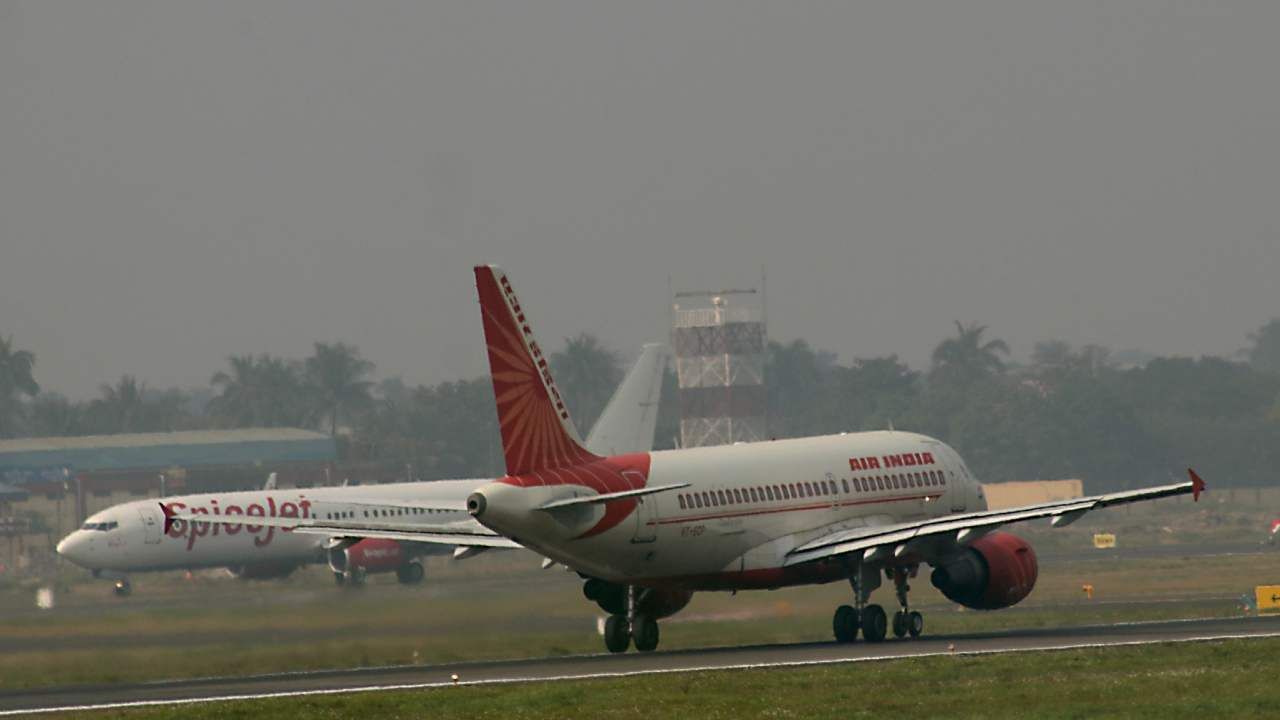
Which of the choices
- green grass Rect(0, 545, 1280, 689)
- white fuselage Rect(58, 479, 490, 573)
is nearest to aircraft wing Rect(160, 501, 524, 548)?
green grass Rect(0, 545, 1280, 689)

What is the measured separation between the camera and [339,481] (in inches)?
7648

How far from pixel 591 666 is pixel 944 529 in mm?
8771

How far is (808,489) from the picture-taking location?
52.9 meters

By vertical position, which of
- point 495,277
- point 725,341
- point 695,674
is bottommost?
point 695,674

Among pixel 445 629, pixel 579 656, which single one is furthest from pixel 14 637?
pixel 579 656

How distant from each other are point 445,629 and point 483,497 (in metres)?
11.7

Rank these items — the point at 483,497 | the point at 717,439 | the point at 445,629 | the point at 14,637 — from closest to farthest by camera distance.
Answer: the point at 483,497 < the point at 445,629 < the point at 14,637 < the point at 717,439

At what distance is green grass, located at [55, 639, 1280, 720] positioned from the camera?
114ft

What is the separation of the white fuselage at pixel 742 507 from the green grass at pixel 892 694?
575 cm

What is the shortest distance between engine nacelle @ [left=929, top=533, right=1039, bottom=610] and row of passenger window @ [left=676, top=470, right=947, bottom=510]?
117 inches

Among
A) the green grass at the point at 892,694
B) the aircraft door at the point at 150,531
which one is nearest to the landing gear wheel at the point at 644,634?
the green grass at the point at 892,694

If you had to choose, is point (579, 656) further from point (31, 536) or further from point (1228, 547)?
point (31, 536)

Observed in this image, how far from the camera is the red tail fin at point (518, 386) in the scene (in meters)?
46.6

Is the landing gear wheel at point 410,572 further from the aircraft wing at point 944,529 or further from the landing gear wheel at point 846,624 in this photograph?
the landing gear wheel at point 846,624
